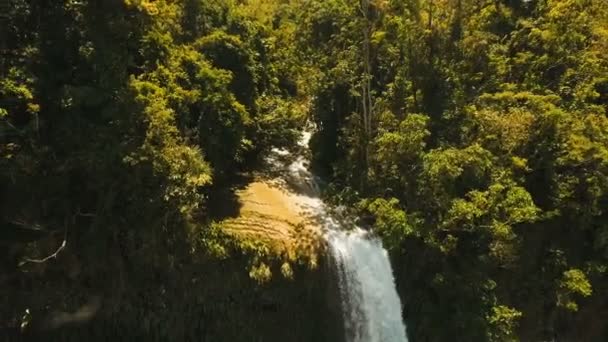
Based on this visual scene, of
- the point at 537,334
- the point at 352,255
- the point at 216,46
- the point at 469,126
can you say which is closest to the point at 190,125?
the point at 216,46

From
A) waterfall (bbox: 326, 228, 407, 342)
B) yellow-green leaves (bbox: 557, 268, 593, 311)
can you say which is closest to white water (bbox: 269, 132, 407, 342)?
waterfall (bbox: 326, 228, 407, 342)

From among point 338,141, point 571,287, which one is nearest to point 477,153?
point 571,287

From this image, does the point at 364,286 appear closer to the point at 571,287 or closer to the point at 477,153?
the point at 477,153

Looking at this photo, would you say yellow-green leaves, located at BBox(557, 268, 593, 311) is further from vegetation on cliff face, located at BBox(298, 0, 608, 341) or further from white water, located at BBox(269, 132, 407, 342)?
white water, located at BBox(269, 132, 407, 342)

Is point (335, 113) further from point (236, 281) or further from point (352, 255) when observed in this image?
point (236, 281)

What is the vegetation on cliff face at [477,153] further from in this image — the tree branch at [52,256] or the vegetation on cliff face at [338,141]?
the tree branch at [52,256]

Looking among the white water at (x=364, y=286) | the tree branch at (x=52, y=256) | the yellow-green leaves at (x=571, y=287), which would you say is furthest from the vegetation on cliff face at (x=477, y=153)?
the tree branch at (x=52, y=256)
